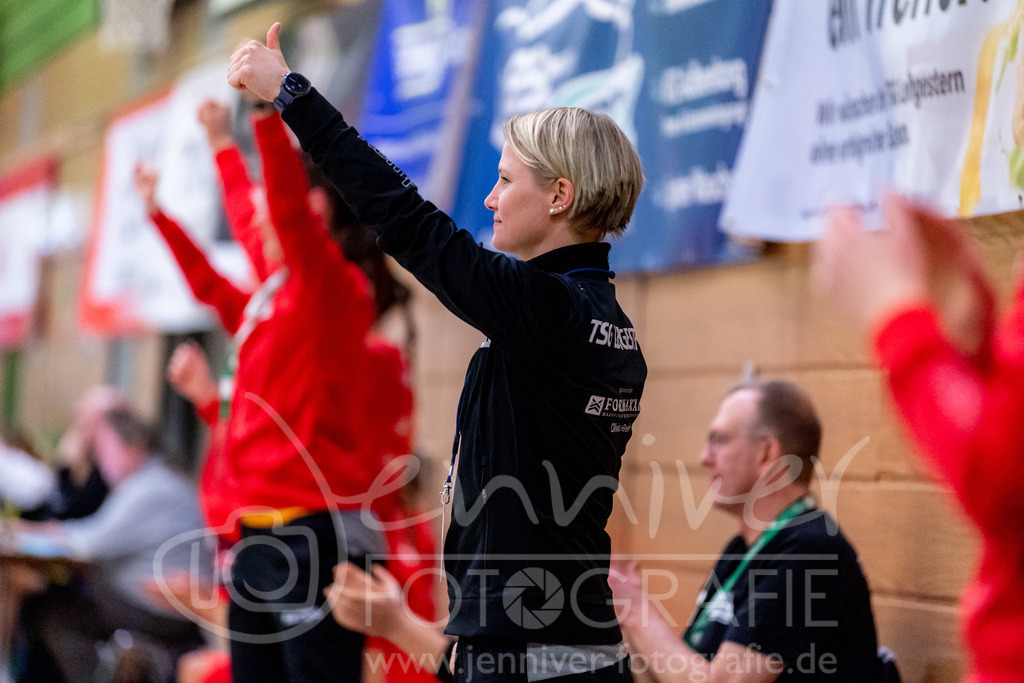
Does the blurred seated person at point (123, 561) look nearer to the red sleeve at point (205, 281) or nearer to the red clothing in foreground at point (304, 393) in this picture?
the red sleeve at point (205, 281)

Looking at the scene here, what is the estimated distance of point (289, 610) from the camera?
247 centimetres

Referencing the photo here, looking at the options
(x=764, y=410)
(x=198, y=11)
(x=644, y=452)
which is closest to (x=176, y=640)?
(x=644, y=452)

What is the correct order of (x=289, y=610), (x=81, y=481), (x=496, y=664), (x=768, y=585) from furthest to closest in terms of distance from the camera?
(x=81, y=481)
(x=289, y=610)
(x=768, y=585)
(x=496, y=664)

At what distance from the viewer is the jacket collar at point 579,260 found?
5.51 ft

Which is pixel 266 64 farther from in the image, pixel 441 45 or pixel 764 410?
pixel 441 45

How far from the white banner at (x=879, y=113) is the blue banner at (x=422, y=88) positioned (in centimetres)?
151

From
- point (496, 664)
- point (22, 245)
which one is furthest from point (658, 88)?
point (22, 245)

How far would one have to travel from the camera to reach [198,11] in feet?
23.1

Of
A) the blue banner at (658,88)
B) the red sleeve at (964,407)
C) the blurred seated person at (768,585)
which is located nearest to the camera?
the red sleeve at (964,407)

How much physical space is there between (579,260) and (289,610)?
1260 mm

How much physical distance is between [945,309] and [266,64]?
1130mm

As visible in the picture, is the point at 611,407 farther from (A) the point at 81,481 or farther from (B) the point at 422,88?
(A) the point at 81,481

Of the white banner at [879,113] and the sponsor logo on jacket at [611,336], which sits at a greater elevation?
the white banner at [879,113]

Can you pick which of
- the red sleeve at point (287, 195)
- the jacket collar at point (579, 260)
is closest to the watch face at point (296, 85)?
the jacket collar at point (579, 260)
